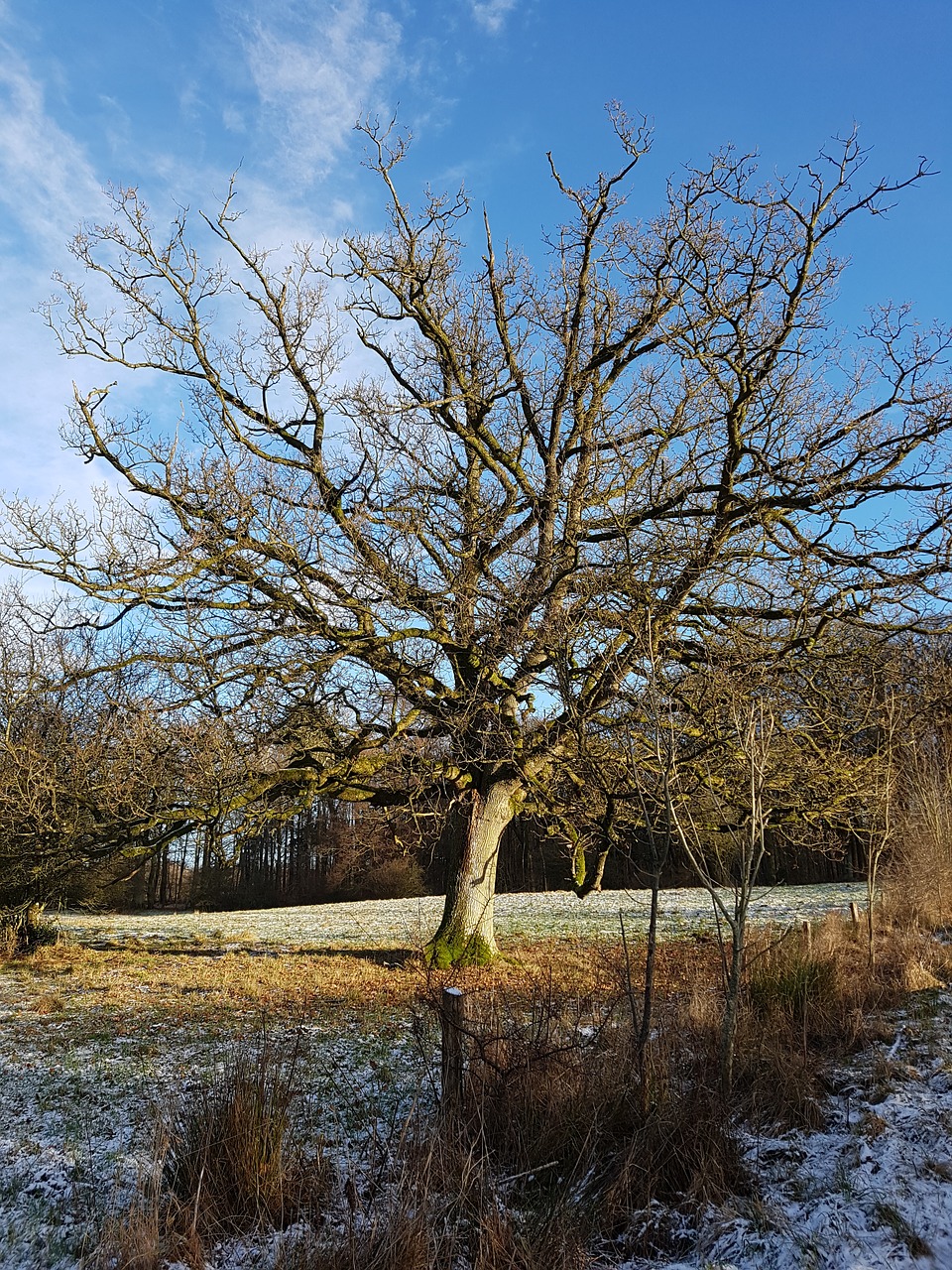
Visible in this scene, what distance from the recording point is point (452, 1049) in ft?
15.2

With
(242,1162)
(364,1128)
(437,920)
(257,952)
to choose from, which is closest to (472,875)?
(257,952)

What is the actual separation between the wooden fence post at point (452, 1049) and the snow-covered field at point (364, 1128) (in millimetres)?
180

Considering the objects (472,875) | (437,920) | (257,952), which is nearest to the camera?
(472,875)

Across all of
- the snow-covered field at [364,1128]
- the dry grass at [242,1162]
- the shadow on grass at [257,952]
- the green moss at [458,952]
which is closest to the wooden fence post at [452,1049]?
the snow-covered field at [364,1128]

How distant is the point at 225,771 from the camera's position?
9.41 meters

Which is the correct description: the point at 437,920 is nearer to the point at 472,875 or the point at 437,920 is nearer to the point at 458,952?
the point at 458,952

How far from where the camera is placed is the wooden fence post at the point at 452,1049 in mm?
4520

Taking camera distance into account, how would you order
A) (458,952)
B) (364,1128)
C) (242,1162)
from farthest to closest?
(458,952) → (364,1128) → (242,1162)

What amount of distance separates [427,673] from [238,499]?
3267 millimetres

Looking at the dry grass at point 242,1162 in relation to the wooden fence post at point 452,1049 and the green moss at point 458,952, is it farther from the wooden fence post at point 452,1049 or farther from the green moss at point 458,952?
the green moss at point 458,952

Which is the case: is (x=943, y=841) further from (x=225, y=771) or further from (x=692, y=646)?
(x=225, y=771)

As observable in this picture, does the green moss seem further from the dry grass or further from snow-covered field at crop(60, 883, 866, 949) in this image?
the dry grass

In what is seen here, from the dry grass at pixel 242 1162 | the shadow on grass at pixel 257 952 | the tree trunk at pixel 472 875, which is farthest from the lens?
the shadow on grass at pixel 257 952

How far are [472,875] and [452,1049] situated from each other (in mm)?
6823
